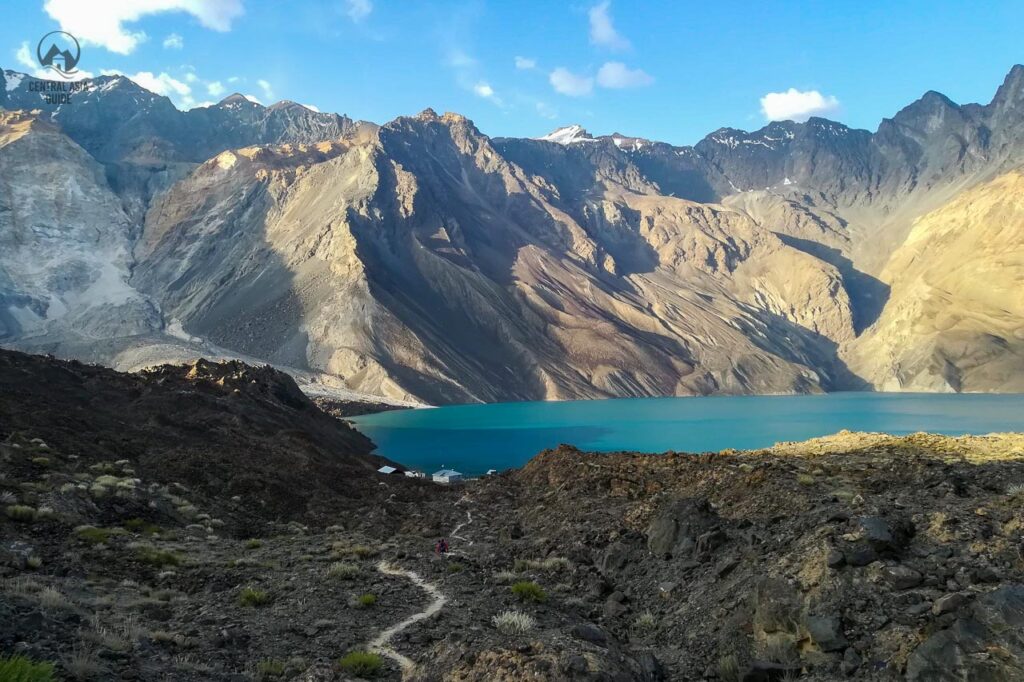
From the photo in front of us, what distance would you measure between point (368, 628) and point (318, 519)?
16274 millimetres

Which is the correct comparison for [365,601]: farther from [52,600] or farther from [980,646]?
[980,646]

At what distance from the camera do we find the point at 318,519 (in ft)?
90.6

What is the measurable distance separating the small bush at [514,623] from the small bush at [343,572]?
5.17m

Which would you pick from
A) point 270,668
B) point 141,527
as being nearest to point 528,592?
point 270,668

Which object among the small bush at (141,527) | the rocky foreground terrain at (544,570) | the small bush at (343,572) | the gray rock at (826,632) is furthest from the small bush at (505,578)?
the small bush at (141,527)

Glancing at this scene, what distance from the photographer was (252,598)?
1361cm

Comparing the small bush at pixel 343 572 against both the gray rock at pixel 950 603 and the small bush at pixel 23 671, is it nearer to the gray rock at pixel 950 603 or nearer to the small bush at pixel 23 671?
the small bush at pixel 23 671

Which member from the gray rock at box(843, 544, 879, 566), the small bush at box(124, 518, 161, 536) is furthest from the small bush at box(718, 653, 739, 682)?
the small bush at box(124, 518, 161, 536)

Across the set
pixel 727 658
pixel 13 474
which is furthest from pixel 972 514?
pixel 13 474

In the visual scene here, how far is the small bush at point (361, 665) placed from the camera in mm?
10016

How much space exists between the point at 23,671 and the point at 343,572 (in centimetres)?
922

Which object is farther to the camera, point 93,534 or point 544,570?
point 93,534

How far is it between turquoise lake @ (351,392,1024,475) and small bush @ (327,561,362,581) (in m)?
49.7

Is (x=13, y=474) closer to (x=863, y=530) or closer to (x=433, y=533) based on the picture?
(x=433, y=533)
